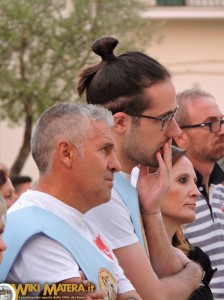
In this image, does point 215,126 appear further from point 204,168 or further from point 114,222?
point 114,222

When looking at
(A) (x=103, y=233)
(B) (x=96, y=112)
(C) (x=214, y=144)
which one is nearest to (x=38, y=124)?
(B) (x=96, y=112)

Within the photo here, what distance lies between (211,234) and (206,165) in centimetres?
46

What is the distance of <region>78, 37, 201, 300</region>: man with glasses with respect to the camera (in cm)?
420

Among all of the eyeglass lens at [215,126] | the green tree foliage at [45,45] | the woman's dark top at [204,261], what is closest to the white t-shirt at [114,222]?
the woman's dark top at [204,261]

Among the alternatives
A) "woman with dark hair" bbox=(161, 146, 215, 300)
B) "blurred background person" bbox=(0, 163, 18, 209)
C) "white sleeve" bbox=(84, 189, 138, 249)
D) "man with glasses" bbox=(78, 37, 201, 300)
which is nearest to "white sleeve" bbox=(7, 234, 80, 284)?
"white sleeve" bbox=(84, 189, 138, 249)

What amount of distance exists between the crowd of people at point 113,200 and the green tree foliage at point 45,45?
13.9 metres

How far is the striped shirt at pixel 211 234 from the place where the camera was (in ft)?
17.8

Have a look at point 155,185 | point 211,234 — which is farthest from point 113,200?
point 211,234

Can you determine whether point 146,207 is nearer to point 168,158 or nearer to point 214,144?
point 168,158

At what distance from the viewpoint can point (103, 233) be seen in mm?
4078

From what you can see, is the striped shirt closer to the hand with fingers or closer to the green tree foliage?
the hand with fingers

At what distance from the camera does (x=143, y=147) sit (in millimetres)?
4270

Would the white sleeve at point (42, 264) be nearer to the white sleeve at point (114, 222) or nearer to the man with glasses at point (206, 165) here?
the white sleeve at point (114, 222)

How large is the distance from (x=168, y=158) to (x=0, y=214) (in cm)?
113
